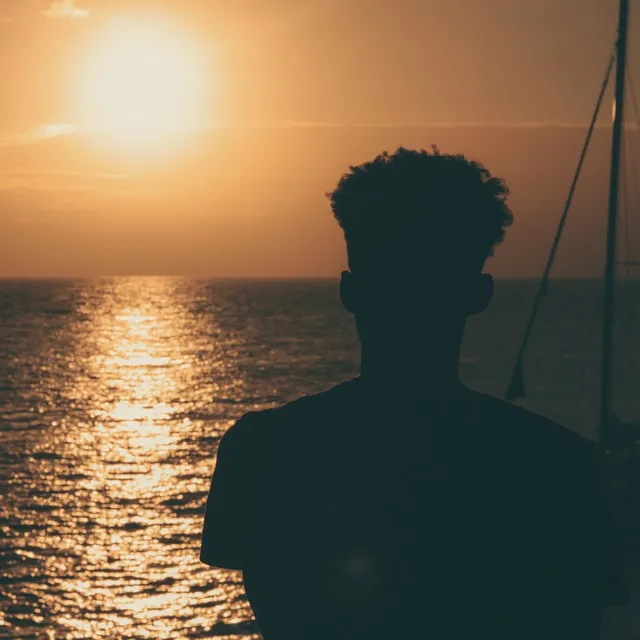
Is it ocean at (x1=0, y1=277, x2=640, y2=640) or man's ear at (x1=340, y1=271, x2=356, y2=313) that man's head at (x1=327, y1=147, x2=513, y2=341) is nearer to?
man's ear at (x1=340, y1=271, x2=356, y2=313)

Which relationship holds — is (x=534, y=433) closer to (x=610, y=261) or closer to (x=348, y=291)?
(x=348, y=291)

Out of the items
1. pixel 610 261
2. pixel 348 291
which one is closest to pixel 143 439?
pixel 610 261

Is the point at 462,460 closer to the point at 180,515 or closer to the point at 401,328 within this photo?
the point at 401,328

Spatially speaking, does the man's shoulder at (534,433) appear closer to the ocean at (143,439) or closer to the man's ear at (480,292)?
the man's ear at (480,292)

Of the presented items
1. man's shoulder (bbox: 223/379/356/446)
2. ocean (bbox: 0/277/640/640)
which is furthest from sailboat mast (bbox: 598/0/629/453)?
man's shoulder (bbox: 223/379/356/446)

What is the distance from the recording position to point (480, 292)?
2.07m

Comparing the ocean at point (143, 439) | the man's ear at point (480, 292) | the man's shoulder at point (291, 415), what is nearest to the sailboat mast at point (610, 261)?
the ocean at point (143, 439)

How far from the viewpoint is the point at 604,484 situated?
6.35 feet

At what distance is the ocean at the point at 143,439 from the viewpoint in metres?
23.6

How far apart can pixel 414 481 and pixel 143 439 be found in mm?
50971

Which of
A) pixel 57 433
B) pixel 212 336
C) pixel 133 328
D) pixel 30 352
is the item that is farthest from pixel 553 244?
pixel 133 328

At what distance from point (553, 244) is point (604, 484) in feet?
97.1

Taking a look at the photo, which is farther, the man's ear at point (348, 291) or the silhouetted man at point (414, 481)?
the man's ear at point (348, 291)

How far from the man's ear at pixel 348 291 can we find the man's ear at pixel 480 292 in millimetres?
252
